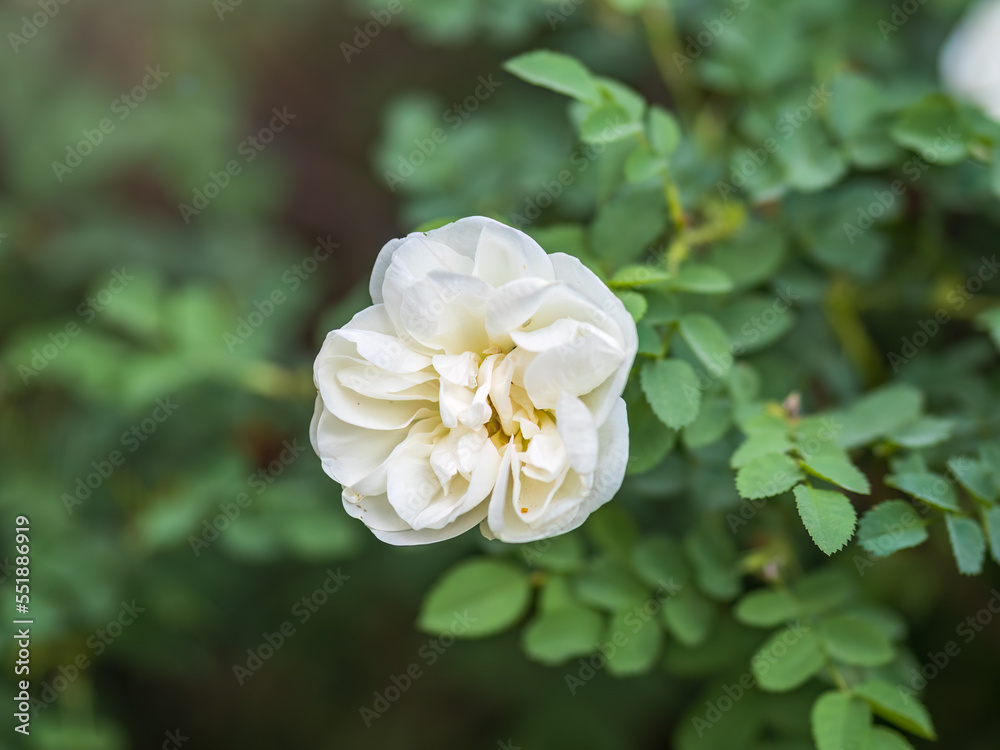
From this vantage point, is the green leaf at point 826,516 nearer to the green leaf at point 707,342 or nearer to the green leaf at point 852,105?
the green leaf at point 707,342

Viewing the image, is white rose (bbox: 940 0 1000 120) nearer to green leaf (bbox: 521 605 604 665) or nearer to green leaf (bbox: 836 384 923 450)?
green leaf (bbox: 836 384 923 450)

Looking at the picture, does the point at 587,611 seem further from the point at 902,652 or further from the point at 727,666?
the point at 902,652

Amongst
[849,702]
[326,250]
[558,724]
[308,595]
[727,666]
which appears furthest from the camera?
[326,250]

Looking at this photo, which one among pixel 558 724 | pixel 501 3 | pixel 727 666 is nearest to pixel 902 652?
pixel 727 666

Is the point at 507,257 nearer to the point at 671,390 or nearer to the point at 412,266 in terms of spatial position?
the point at 412,266

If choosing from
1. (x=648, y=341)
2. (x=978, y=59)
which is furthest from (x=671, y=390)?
(x=978, y=59)

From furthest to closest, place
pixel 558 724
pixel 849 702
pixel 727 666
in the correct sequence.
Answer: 1. pixel 558 724
2. pixel 727 666
3. pixel 849 702

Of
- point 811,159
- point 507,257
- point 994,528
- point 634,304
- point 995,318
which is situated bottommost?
point 994,528
